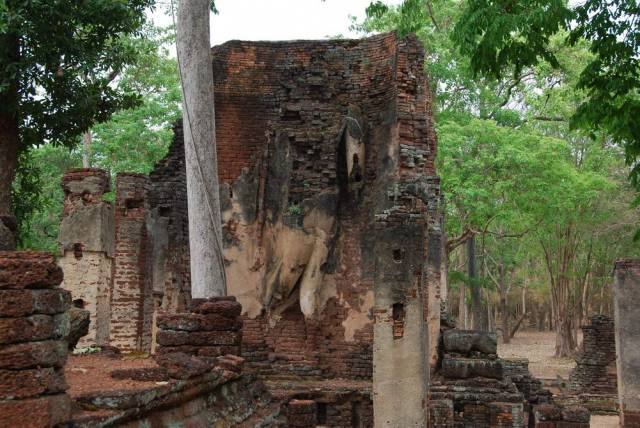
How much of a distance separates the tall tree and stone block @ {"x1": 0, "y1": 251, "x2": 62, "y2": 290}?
649 centimetres

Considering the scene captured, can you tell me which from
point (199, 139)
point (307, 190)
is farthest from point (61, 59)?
point (307, 190)

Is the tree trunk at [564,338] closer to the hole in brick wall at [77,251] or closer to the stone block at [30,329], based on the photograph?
the hole in brick wall at [77,251]

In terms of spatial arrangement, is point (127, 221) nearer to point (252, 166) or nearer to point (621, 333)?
point (252, 166)

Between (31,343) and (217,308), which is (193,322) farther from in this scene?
(31,343)

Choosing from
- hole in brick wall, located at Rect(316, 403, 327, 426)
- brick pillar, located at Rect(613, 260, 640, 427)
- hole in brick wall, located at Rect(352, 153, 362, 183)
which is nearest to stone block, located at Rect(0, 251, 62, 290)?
hole in brick wall, located at Rect(316, 403, 327, 426)

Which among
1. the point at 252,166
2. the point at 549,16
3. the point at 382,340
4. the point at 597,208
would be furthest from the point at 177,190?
the point at 597,208

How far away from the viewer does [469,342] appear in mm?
16422

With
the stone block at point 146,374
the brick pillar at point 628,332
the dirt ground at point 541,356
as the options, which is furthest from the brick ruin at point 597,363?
the stone block at point 146,374

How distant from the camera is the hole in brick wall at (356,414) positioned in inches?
574

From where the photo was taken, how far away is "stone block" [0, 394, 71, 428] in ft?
13.9

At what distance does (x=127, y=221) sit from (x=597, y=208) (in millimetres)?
18928

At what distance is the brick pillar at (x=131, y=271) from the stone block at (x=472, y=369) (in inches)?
232

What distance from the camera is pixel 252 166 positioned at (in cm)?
1644

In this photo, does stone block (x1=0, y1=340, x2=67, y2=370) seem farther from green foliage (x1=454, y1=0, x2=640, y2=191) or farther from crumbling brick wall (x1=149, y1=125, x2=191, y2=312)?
crumbling brick wall (x1=149, y1=125, x2=191, y2=312)
